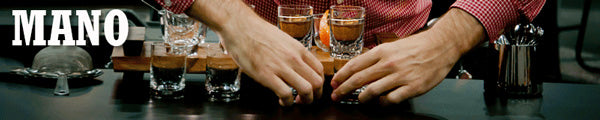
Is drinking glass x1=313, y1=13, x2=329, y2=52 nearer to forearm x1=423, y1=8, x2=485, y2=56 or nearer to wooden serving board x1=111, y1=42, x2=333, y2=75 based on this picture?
wooden serving board x1=111, y1=42, x2=333, y2=75

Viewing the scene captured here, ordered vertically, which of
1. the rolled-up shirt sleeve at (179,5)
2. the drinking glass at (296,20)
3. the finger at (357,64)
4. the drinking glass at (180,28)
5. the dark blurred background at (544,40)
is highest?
the rolled-up shirt sleeve at (179,5)

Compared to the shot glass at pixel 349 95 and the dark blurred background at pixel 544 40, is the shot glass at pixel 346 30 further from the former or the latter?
the dark blurred background at pixel 544 40

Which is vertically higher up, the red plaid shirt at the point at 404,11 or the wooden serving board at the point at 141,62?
the red plaid shirt at the point at 404,11

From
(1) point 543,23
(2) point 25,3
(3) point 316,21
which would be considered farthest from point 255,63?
(2) point 25,3

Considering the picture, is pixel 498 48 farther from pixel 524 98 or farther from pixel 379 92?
pixel 379 92

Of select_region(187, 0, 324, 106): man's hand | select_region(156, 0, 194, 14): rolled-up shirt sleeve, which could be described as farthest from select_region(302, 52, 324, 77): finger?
select_region(156, 0, 194, 14): rolled-up shirt sleeve

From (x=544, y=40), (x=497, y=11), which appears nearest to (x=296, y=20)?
(x=497, y=11)

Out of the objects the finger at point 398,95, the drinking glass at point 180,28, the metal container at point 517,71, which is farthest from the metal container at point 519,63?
the drinking glass at point 180,28
